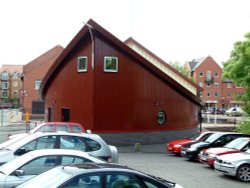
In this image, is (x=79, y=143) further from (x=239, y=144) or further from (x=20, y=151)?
(x=239, y=144)

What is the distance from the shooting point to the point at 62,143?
12.4 meters

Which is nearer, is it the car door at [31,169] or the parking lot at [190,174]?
the car door at [31,169]

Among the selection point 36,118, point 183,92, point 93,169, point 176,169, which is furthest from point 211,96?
point 93,169

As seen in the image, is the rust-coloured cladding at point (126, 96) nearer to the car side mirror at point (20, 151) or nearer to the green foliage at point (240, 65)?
the green foliage at point (240, 65)

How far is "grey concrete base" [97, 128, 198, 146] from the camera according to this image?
91.8 feet

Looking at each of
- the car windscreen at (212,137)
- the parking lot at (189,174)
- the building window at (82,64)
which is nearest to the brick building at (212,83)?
the building window at (82,64)

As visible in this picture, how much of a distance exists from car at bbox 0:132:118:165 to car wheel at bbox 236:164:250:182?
481 cm

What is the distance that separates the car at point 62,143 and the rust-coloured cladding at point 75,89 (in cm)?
1515

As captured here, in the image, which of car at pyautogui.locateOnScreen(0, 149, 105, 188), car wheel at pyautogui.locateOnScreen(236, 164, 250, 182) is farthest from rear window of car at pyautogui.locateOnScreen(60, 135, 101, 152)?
car wheel at pyautogui.locateOnScreen(236, 164, 250, 182)

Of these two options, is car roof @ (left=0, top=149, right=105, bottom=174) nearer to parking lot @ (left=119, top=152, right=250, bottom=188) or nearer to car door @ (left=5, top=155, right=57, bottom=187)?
car door @ (left=5, top=155, right=57, bottom=187)

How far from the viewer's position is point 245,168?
Result: 15.1m

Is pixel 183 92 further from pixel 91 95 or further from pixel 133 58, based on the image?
pixel 91 95

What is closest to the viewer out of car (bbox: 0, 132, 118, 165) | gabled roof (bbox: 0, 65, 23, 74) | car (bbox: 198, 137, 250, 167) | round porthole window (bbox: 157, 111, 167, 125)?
car (bbox: 0, 132, 118, 165)

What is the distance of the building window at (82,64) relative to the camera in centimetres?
2911
